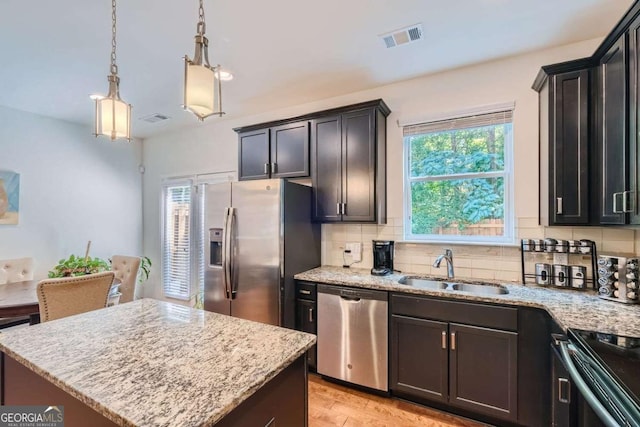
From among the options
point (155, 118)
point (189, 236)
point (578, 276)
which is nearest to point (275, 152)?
point (155, 118)

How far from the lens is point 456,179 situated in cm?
283

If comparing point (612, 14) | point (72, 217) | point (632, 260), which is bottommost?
point (632, 260)

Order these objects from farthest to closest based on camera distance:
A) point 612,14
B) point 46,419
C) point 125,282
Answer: point 125,282
point 612,14
point 46,419

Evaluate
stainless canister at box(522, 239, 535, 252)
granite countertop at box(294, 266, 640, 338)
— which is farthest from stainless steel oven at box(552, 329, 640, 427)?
stainless canister at box(522, 239, 535, 252)

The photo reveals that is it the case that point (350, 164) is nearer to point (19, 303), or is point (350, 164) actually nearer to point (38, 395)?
point (38, 395)

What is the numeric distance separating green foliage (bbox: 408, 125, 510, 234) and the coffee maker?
0.33m

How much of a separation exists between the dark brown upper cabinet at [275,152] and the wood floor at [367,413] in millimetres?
2095

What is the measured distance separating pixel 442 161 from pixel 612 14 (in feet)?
4.79

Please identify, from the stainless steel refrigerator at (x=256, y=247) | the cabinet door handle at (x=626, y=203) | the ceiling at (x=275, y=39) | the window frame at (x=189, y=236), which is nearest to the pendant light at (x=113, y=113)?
the ceiling at (x=275, y=39)

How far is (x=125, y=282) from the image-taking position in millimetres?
3479

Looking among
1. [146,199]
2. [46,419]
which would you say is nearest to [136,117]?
[146,199]

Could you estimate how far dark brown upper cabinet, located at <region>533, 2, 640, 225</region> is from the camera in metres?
1.69

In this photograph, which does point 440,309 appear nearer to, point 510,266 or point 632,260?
point 510,266

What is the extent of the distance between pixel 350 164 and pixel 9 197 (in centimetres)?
407
